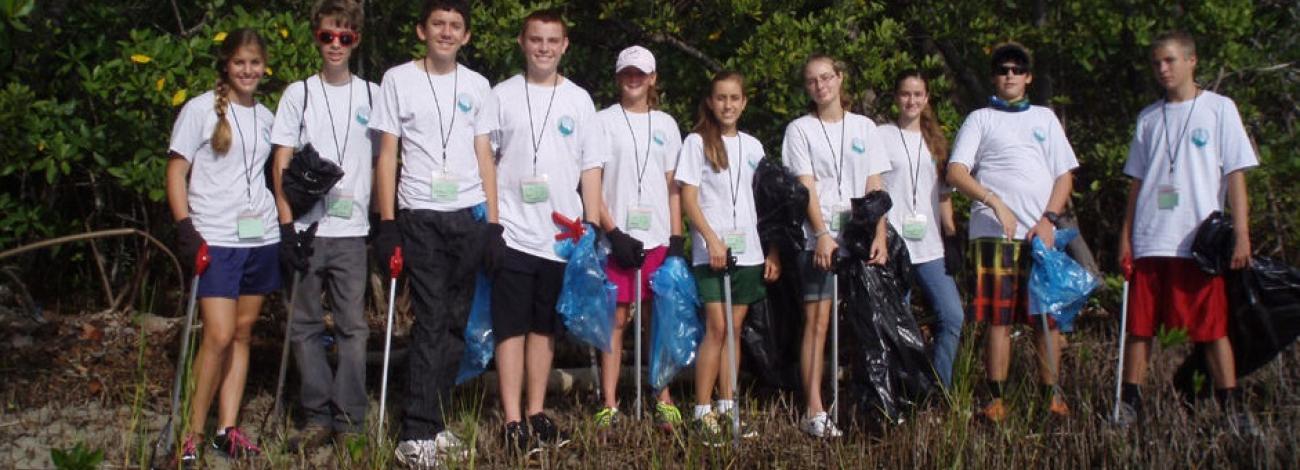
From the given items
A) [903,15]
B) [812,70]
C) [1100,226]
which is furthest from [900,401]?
[1100,226]

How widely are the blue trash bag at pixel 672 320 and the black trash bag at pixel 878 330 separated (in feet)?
2.15

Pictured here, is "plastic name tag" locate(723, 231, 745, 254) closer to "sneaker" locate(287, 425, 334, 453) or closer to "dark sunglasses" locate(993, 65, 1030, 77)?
"dark sunglasses" locate(993, 65, 1030, 77)

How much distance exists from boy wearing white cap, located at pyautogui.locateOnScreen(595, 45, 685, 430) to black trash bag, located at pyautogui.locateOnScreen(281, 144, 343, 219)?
1.15m

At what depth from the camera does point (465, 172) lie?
5312mm

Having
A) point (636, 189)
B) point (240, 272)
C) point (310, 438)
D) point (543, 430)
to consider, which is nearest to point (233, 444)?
point (310, 438)

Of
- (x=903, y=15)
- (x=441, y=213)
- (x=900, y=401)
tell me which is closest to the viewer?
(x=441, y=213)

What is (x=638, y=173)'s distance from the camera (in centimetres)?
583

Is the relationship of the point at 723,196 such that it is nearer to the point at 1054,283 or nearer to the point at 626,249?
the point at 626,249

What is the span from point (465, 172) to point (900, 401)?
2.00 metres

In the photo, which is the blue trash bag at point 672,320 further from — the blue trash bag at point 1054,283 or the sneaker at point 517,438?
the blue trash bag at point 1054,283

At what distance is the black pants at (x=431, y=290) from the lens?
524 cm

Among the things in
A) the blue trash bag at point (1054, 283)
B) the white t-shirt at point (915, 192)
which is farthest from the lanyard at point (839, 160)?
the blue trash bag at point (1054, 283)

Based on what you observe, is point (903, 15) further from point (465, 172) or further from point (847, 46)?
point (465, 172)

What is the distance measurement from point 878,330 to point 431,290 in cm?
184
